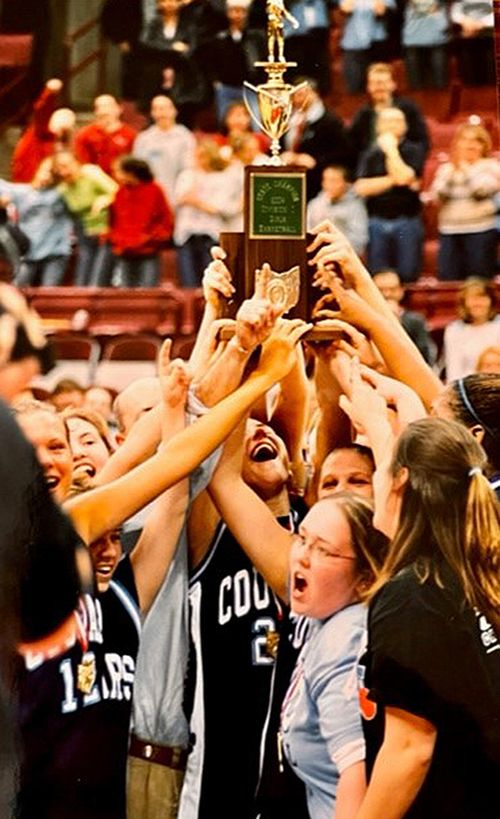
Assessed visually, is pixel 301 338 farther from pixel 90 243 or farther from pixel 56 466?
A: pixel 90 243

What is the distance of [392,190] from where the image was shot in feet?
17.2

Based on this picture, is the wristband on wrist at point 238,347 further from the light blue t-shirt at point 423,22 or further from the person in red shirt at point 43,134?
the light blue t-shirt at point 423,22

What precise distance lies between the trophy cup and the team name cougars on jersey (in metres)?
0.34

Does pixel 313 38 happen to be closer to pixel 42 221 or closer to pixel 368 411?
pixel 42 221

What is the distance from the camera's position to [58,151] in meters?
5.09

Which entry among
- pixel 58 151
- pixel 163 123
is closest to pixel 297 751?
pixel 58 151

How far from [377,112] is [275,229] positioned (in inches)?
128

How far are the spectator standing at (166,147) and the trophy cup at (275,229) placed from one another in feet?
9.17

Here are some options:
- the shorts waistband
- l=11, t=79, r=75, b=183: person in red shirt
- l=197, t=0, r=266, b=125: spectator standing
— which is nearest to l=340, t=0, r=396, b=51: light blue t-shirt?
l=197, t=0, r=266, b=125: spectator standing

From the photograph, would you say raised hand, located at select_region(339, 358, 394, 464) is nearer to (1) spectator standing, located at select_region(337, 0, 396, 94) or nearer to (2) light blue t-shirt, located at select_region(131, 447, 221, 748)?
(2) light blue t-shirt, located at select_region(131, 447, 221, 748)

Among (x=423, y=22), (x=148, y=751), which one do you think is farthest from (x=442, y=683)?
(x=423, y=22)

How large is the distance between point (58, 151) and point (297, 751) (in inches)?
122

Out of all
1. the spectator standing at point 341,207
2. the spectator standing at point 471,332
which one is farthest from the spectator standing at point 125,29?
the spectator standing at point 471,332

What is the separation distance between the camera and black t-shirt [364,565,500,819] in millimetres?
2123
